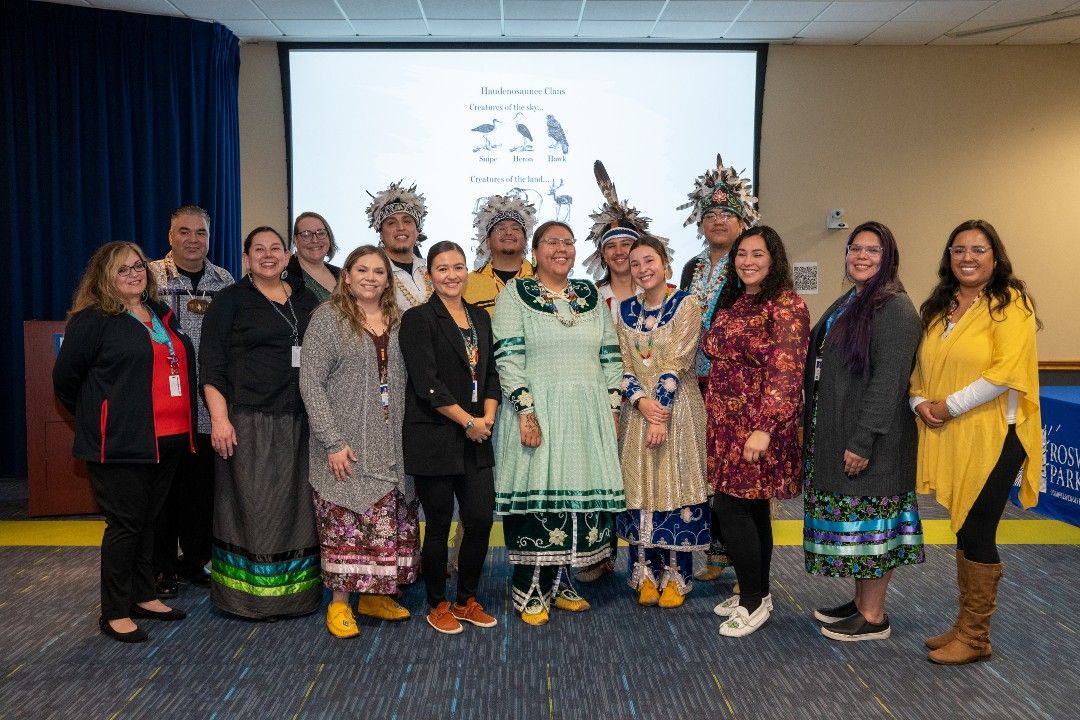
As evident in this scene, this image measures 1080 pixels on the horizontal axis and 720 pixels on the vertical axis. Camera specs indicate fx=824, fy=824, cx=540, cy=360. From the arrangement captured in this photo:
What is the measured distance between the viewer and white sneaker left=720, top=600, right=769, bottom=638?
317 cm

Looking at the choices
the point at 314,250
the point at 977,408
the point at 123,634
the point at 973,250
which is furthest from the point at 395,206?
the point at 977,408

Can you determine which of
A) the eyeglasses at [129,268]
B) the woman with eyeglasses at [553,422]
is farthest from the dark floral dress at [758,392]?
the eyeglasses at [129,268]

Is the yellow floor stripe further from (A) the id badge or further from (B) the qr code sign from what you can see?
(B) the qr code sign

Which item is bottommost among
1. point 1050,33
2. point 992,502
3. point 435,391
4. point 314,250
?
point 992,502

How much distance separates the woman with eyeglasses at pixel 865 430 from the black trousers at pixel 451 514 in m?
1.24

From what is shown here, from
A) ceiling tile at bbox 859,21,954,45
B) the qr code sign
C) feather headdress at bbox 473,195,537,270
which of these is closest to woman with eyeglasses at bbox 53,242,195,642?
feather headdress at bbox 473,195,537,270

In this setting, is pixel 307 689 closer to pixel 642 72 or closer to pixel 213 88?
pixel 213 88

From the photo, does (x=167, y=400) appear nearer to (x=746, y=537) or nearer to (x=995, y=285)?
(x=746, y=537)

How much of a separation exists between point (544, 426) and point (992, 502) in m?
1.60

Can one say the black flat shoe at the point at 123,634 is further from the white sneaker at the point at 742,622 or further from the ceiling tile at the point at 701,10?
the ceiling tile at the point at 701,10

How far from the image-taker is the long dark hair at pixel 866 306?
115 inches

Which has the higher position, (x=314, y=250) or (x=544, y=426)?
(x=314, y=250)

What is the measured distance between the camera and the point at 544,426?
128 inches

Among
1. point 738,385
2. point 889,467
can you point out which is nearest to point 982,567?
point 889,467
